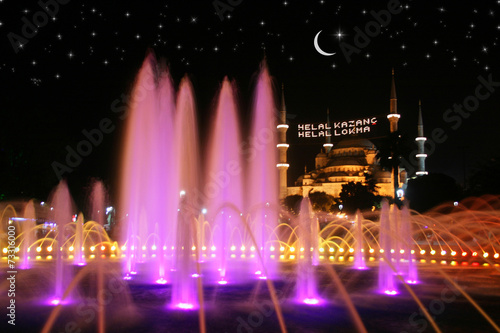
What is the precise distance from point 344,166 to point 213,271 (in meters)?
67.1

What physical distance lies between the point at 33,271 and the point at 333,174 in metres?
67.0

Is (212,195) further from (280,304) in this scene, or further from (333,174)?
(333,174)

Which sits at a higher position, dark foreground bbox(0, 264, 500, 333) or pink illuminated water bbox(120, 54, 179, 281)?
pink illuminated water bbox(120, 54, 179, 281)

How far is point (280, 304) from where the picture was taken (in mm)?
7461

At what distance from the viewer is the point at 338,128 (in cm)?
7594

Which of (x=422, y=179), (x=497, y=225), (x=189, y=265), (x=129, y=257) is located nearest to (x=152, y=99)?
(x=129, y=257)

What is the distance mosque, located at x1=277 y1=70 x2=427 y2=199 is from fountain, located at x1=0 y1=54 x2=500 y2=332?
1821 inches

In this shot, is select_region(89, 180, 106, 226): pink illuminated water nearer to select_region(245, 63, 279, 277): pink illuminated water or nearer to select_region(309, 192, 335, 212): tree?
select_region(245, 63, 279, 277): pink illuminated water

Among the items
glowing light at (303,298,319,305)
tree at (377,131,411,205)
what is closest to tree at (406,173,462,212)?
tree at (377,131,411,205)

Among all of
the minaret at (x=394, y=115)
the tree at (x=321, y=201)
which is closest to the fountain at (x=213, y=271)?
the tree at (x=321, y=201)

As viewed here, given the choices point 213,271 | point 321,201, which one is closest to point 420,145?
point 321,201

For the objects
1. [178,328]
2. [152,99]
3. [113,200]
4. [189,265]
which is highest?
[152,99]

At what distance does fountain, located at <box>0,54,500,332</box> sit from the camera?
6.55 meters

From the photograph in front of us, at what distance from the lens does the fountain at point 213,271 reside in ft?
21.5
